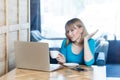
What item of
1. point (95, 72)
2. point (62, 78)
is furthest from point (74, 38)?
point (62, 78)

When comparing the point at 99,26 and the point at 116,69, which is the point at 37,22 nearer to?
the point at 99,26

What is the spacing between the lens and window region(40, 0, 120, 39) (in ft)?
13.4

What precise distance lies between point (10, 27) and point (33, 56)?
18.4 inches

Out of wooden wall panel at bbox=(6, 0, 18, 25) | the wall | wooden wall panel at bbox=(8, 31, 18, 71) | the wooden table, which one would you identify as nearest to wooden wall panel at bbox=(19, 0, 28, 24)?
the wall

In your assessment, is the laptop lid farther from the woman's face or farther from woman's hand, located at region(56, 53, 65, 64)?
the woman's face

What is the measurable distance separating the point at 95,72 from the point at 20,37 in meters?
1.08

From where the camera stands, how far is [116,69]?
3.94 m

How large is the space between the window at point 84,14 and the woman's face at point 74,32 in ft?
5.85

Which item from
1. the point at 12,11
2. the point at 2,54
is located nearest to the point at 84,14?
the point at 12,11

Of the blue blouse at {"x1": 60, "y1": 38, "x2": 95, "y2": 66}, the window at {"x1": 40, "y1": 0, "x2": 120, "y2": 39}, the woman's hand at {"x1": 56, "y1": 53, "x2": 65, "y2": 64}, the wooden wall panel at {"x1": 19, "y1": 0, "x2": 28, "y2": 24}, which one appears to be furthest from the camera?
the window at {"x1": 40, "y1": 0, "x2": 120, "y2": 39}

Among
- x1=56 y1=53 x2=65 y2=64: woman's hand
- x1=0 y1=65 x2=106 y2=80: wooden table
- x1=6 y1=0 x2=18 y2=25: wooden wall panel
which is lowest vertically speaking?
x1=0 y1=65 x2=106 y2=80: wooden table

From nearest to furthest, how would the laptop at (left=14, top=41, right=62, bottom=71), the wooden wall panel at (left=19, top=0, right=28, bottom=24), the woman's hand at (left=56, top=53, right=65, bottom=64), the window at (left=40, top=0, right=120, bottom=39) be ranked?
the laptop at (left=14, top=41, right=62, bottom=71) → the woman's hand at (left=56, top=53, right=65, bottom=64) → the wooden wall panel at (left=19, top=0, right=28, bottom=24) → the window at (left=40, top=0, right=120, bottom=39)

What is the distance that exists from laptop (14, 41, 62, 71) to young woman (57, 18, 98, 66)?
0.95 ft

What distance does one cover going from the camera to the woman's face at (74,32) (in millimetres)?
2283
